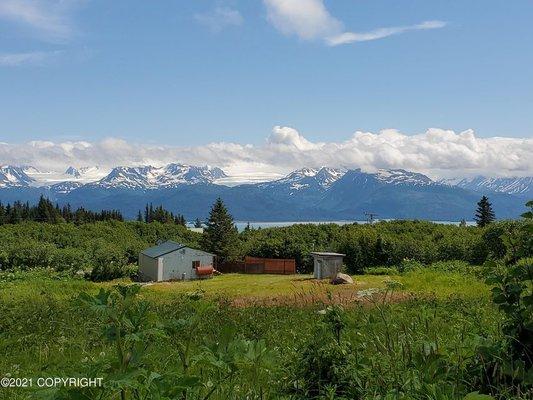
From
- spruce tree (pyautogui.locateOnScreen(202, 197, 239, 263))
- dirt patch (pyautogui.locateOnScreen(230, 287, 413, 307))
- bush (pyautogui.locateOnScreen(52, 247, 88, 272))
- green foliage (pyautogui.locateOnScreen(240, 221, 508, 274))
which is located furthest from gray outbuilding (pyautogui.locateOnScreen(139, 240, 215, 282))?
dirt patch (pyautogui.locateOnScreen(230, 287, 413, 307))

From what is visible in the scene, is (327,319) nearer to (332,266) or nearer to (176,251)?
(332,266)

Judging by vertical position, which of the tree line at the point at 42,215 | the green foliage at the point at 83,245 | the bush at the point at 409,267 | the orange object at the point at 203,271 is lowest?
the orange object at the point at 203,271

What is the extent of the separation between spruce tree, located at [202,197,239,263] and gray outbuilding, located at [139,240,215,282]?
12.0 meters

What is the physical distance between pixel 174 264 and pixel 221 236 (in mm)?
17344

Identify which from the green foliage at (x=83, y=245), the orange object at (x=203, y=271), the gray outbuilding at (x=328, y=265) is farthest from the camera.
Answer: the green foliage at (x=83, y=245)

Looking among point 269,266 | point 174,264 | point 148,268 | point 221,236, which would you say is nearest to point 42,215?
point 221,236

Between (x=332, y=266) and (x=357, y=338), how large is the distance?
129 ft

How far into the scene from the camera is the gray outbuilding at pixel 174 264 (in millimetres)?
62719

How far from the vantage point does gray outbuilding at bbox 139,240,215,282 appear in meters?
62.7

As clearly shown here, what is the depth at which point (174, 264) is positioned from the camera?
6388cm

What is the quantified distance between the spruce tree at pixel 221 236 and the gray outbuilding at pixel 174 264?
39.5ft

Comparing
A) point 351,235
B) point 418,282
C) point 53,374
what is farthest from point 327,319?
point 351,235

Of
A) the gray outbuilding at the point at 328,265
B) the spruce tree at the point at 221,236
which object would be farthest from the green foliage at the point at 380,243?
the gray outbuilding at the point at 328,265

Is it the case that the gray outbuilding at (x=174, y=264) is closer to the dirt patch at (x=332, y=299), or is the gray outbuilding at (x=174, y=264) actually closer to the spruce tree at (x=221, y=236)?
the spruce tree at (x=221, y=236)
